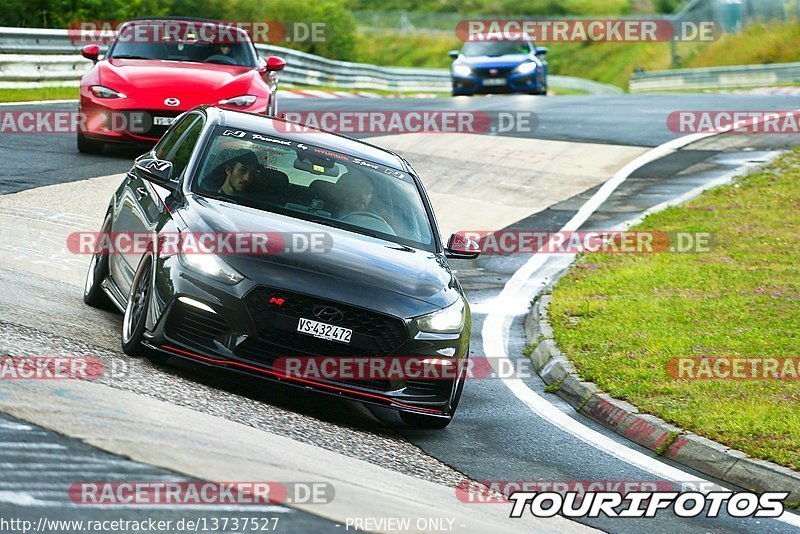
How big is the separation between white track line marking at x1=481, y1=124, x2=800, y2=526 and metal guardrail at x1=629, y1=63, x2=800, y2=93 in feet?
77.1

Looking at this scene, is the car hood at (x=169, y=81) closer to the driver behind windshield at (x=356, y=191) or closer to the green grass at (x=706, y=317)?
the green grass at (x=706, y=317)

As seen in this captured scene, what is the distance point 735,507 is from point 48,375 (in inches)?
146

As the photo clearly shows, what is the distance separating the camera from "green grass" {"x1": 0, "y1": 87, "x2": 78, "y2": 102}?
A: 2186 cm

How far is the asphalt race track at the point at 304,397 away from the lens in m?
5.69

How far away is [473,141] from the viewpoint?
68.7 feet

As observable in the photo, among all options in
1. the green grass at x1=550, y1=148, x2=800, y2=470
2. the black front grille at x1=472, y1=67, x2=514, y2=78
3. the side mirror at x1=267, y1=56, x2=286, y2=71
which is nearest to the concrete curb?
the green grass at x1=550, y1=148, x2=800, y2=470

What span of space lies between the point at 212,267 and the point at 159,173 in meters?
1.39

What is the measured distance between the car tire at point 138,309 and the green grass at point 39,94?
46.5ft

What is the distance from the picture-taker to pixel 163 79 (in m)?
15.3
